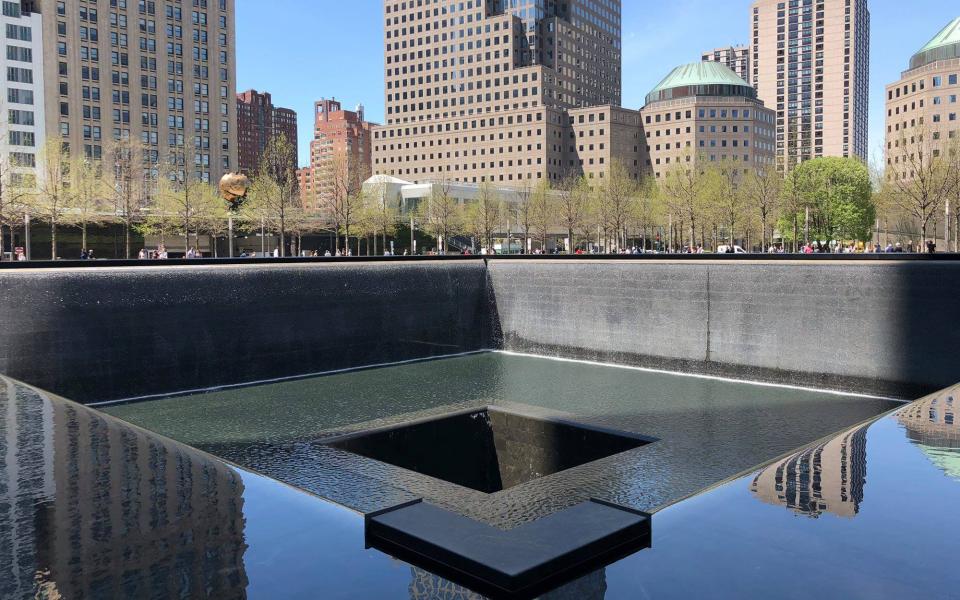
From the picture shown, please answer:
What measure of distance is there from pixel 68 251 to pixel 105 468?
58.6m

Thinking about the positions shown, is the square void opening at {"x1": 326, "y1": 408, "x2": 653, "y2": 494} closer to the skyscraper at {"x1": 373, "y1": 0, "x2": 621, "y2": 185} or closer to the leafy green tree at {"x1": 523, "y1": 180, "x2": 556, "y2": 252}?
the leafy green tree at {"x1": 523, "y1": 180, "x2": 556, "y2": 252}

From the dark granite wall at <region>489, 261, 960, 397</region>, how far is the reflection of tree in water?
13.5 m

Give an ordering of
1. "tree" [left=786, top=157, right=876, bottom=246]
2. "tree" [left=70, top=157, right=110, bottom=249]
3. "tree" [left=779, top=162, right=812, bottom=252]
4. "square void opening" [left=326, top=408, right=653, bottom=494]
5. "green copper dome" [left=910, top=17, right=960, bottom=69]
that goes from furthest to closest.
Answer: "green copper dome" [left=910, top=17, right=960, bottom=69] → "tree" [left=786, top=157, right=876, bottom=246] → "tree" [left=779, top=162, right=812, bottom=252] → "tree" [left=70, top=157, right=110, bottom=249] → "square void opening" [left=326, top=408, right=653, bottom=494]

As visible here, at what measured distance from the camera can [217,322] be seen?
17438mm

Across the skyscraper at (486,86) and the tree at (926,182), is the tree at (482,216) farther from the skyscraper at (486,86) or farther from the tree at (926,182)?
the skyscraper at (486,86)

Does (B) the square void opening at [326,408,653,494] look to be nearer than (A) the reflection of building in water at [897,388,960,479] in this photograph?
No

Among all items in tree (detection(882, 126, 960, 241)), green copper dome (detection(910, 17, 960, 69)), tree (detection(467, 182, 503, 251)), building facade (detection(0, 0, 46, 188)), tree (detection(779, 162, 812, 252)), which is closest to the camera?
tree (detection(882, 126, 960, 241))

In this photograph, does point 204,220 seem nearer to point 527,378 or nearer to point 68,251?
point 68,251

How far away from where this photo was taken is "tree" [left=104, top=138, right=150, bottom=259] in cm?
4895

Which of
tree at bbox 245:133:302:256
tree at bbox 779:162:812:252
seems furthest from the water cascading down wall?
tree at bbox 779:162:812:252

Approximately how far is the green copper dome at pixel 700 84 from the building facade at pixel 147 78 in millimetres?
70528

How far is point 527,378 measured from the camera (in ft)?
60.0

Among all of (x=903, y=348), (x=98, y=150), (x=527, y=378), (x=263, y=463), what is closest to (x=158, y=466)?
(x=263, y=463)

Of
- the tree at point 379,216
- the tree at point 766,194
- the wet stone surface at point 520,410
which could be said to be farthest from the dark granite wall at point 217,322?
the tree at point 379,216
